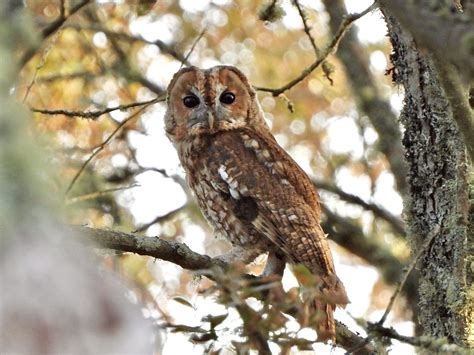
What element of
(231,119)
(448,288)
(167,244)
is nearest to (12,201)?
(167,244)

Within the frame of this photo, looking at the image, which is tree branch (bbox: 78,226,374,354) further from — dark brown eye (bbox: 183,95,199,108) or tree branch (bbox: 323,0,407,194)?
tree branch (bbox: 323,0,407,194)

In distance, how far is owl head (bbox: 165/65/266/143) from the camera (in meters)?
4.94

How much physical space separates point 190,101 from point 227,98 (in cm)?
21

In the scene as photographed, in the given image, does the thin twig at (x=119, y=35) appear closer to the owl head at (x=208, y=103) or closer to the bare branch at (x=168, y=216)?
the bare branch at (x=168, y=216)

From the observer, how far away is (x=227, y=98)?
200 inches

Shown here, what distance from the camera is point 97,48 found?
732 cm

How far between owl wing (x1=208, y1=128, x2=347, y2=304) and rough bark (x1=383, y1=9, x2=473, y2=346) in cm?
66

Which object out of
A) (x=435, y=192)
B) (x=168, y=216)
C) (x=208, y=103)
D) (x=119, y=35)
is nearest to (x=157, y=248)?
(x=435, y=192)

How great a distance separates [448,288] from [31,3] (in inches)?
196

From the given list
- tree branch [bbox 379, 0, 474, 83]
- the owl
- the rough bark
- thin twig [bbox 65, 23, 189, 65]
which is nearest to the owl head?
the owl

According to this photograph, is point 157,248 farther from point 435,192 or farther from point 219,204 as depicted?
point 219,204

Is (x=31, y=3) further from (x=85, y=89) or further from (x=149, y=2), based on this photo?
(x=149, y=2)

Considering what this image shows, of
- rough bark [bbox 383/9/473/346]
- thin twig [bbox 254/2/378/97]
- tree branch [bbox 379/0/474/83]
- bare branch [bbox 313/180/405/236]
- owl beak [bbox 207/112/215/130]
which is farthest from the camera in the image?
bare branch [bbox 313/180/405/236]

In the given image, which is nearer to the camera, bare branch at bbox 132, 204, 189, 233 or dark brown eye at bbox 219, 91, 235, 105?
dark brown eye at bbox 219, 91, 235, 105
